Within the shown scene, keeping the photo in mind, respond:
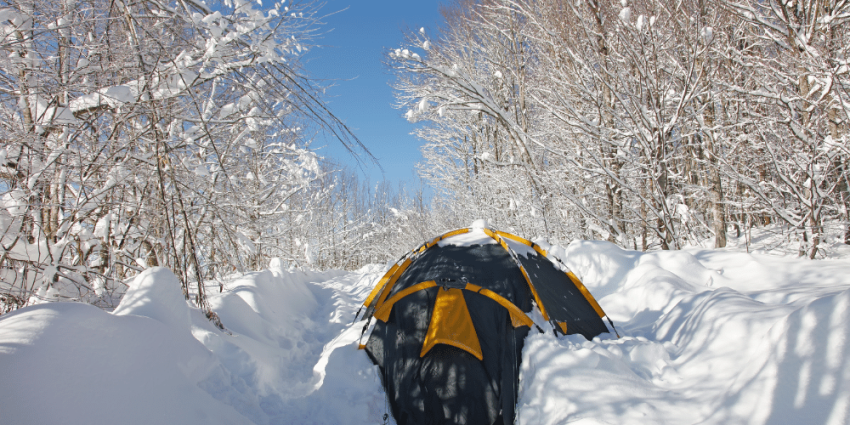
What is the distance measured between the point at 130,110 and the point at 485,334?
3494 mm

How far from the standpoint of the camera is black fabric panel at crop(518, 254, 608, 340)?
11.5 feet

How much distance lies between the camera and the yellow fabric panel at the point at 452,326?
115 inches

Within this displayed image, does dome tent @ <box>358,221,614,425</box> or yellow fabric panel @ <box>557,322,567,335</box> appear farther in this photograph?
yellow fabric panel @ <box>557,322,567,335</box>

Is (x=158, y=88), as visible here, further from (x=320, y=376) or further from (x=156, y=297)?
(x=320, y=376)

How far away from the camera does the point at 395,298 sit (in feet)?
11.3

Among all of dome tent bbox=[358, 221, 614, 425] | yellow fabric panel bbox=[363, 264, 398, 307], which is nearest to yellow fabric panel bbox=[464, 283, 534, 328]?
dome tent bbox=[358, 221, 614, 425]

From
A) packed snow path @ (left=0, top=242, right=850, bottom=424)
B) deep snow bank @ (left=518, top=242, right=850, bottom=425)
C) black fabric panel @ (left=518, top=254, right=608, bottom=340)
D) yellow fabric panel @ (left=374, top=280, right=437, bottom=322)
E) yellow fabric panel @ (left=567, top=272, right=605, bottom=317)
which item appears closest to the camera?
packed snow path @ (left=0, top=242, right=850, bottom=424)

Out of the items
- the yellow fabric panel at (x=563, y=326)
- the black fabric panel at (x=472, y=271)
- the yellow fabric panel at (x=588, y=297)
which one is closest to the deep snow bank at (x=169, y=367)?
the black fabric panel at (x=472, y=271)

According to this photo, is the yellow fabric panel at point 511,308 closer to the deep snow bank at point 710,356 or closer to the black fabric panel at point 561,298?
the deep snow bank at point 710,356

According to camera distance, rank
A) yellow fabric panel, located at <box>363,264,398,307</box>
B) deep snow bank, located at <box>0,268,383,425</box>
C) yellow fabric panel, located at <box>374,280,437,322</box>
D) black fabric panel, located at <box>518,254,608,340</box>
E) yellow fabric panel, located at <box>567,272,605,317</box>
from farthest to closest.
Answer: yellow fabric panel, located at <box>363,264,398,307</box> < yellow fabric panel, located at <box>567,272,605,317</box> < black fabric panel, located at <box>518,254,608,340</box> < yellow fabric panel, located at <box>374,280,437,322</box> < deep snow bank, located at <box>0,268,383,425</box>

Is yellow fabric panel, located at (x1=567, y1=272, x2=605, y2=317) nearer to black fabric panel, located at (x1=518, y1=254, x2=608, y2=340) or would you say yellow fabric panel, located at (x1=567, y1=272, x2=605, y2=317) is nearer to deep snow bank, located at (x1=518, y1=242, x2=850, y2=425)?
black fabric panel, located at (x1=518, y1=254, x2=608, y2=340)

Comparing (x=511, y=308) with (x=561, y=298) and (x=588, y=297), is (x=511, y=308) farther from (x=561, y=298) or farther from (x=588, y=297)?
(x=588, y=297)

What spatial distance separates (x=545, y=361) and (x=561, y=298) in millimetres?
1020

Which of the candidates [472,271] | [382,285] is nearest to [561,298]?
[472,271]
